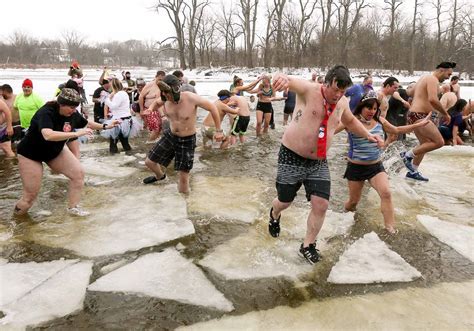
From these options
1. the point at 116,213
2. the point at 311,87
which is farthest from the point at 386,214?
the point at 116,213

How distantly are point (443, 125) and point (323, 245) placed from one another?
692 cm

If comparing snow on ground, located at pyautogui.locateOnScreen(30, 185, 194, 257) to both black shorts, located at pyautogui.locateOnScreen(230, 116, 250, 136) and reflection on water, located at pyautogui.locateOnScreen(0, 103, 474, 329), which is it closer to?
reflection on water, located at pyautogui.locateOnScreen(0, 103, 474, 329)

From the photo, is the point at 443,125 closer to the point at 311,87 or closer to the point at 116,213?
the point at 311,87

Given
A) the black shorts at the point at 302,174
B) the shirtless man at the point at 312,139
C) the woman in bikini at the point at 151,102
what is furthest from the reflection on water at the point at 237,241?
the woman in bikini at the point at 151,102

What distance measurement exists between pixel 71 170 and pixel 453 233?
435 cm

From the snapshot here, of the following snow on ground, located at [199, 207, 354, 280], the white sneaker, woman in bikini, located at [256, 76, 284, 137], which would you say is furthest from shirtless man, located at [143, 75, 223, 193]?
woman in bikini, located at [256, 76, 284, 137]

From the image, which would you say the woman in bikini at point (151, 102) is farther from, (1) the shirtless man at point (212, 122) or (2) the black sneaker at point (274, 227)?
(2) the black sneaker at point (274, 227)

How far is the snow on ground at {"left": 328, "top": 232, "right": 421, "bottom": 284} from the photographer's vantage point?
317 centimetres

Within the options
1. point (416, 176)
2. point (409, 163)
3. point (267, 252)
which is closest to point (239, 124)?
point (409, 163)

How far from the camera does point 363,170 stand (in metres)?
4.05

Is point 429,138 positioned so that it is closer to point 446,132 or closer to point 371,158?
A: point 371,158

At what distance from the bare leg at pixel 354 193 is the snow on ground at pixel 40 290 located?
2883mm

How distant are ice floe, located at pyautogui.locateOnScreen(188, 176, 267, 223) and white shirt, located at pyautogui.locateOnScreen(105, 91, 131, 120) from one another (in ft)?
7.94

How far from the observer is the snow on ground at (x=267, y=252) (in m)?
3.26
